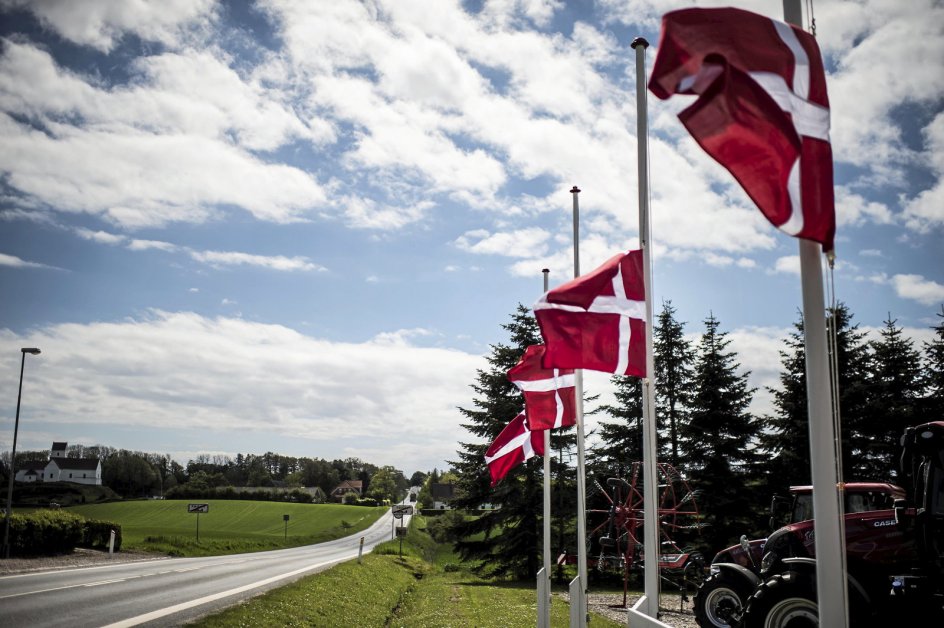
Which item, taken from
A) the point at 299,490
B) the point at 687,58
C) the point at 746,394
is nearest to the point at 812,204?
the point at 687,58

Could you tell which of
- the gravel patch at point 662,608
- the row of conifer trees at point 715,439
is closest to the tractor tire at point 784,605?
the gravel patch at point 662,608

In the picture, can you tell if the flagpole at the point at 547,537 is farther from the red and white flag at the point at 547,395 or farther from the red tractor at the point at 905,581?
the red tractor at the point at 905,581

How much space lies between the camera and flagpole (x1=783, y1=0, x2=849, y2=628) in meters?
3.80

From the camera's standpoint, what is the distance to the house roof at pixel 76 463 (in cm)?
14875

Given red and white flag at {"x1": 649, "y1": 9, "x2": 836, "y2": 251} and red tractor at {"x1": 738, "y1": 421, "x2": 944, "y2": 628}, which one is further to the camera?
red tractor at {"x1": 738, "y1": 421, "x2": 944, "y2": 628}

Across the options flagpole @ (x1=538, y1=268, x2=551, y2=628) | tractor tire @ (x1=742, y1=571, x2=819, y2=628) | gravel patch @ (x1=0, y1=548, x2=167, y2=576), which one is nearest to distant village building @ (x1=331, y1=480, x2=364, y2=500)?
gravel patch @ (x1=0, y1=548, x2=167, y2=576)

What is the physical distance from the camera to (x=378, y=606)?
1895 centimetres

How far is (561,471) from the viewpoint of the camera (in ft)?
113

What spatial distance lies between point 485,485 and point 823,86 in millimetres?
32995

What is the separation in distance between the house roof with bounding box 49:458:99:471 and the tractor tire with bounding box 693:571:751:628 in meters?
162

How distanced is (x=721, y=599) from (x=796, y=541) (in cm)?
199

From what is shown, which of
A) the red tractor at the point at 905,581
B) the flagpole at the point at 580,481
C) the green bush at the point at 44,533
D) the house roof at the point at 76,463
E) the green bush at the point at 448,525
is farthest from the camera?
the house roof at the point at 76,463

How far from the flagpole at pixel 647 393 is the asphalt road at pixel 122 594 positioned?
905 centimetres

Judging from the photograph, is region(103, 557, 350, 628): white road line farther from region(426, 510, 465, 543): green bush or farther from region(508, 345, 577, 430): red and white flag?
region(426, 510, 465, 543): green bush
